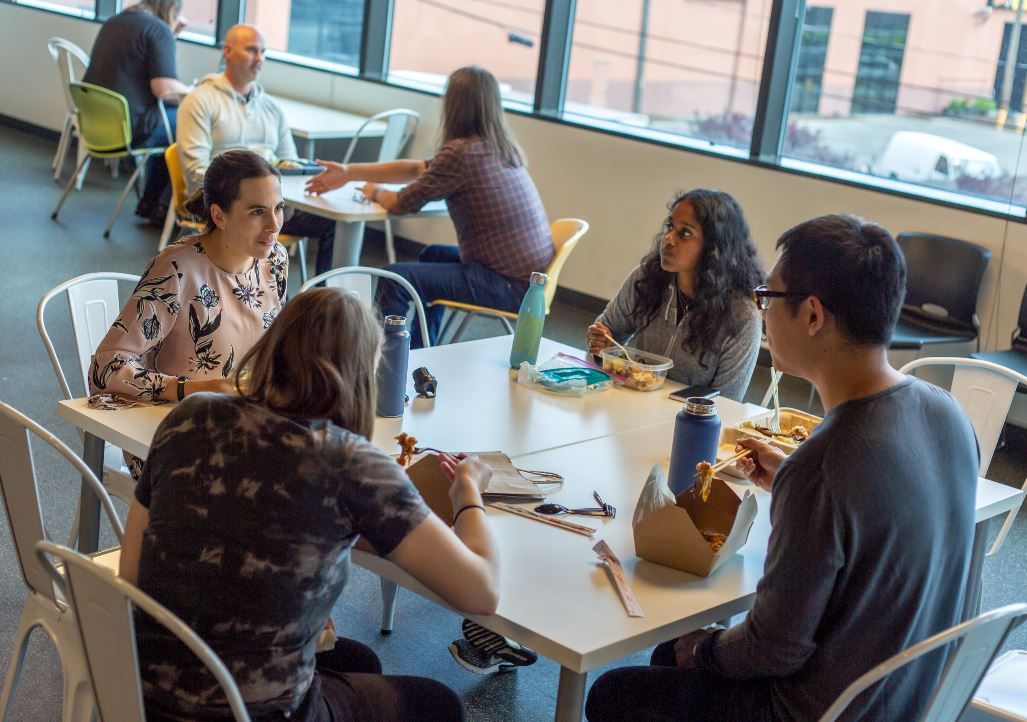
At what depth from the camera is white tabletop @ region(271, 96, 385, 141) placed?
19.8 feet

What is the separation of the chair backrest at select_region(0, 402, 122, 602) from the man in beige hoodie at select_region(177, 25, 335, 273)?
311 cm

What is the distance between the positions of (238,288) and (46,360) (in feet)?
7.09

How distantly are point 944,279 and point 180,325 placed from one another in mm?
3170

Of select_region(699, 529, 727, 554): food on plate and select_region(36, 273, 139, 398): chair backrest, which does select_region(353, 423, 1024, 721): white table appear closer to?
select_region(699, 529, 727, 554): food on plate

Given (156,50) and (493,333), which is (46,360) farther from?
(156,50)

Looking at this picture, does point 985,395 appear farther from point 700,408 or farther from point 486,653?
point 486,653

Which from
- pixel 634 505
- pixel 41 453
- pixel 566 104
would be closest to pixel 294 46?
pixel 566 104

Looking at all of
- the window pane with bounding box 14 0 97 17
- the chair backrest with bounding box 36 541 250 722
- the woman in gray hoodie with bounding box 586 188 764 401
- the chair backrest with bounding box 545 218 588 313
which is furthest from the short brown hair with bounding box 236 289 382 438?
the window pane with bounding box 14 0 97 17

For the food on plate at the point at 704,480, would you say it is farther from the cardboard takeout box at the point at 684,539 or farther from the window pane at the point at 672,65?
the window pane at the point at 672,65

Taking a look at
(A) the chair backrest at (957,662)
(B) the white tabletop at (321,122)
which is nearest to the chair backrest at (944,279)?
(B) the white tabletop at (321,122)

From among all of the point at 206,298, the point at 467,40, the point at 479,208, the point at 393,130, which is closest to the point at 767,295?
the point at 206,298

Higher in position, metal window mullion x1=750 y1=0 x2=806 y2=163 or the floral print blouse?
metal window mullion x1=750 y1=0 x2=806 y2=163

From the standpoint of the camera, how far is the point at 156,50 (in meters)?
6.46

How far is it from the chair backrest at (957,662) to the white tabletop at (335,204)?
3.14 m
